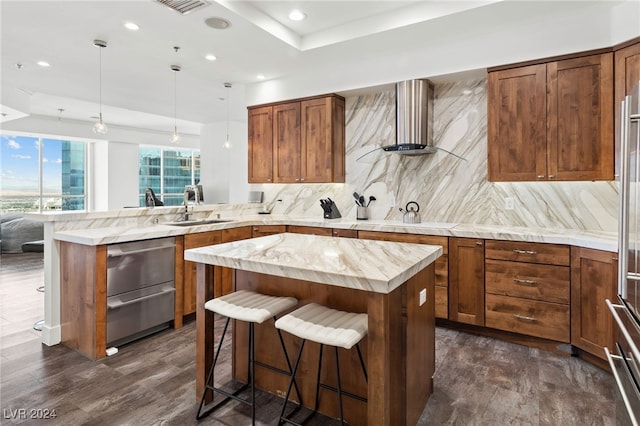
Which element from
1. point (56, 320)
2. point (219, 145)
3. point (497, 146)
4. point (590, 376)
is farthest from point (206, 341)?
point (219, 145)

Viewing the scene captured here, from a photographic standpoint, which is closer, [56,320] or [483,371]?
[483,371]

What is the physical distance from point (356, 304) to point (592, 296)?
1.99 meters

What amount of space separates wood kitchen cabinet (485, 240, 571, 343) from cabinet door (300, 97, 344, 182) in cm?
212

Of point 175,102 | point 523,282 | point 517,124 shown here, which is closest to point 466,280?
point 523,282

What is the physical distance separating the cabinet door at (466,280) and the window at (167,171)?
886 centimetres

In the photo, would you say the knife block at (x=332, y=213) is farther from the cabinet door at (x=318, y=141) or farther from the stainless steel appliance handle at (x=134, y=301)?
the stainless steel appliance handle at (x=134, y=301)

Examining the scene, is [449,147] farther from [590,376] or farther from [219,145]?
[219,145]

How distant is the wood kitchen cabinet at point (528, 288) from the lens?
289cm

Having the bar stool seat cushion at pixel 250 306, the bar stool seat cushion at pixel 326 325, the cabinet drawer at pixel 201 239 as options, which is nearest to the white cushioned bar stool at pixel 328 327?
the bar stool seat cushion at pixel 326 325

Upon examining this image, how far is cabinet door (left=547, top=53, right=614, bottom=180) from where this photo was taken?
2930 millimetres

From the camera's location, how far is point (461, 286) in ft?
10.9

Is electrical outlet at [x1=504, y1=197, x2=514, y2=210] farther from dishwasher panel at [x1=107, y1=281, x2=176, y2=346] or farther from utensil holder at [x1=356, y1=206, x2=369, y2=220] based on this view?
dishwasher panel at [x1=107, y1=281, x2=176, y2=346]

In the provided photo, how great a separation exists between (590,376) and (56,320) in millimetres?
4272

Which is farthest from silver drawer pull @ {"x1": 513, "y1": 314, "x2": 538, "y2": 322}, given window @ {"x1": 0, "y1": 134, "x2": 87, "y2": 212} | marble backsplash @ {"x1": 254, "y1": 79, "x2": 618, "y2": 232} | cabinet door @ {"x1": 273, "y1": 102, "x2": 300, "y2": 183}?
window @ {"x1": 0, "y1": 134, "x2": 87, "y2": 212}
